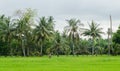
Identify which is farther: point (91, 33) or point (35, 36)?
point (91, 33)

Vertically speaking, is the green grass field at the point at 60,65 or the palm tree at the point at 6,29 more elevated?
the palm tree at the point at 6,29

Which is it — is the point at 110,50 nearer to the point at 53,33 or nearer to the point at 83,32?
the point at 83,32

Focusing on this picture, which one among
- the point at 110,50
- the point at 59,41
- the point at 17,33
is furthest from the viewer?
the point at 59,41

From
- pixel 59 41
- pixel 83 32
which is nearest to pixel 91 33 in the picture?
pixel 83 32

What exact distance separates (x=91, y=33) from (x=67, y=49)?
11.0 m

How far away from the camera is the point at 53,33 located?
90.4m

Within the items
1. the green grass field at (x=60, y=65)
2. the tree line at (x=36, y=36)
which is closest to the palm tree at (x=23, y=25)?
the tree line at (x=36, y=36)

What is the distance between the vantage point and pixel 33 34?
88.8 meters

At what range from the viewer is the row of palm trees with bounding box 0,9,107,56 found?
87.1 m

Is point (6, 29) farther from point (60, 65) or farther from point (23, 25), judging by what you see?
point (60, 65)

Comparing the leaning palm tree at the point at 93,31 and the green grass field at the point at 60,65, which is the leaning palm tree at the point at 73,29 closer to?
the leaning palm tree at the point at 93,31

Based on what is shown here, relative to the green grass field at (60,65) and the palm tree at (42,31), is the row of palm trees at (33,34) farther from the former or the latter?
the green grass field at (60,65)

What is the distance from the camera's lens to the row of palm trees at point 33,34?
87.1 m

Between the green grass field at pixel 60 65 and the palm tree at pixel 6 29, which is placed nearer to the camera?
the green grass field at pixel 60 65
